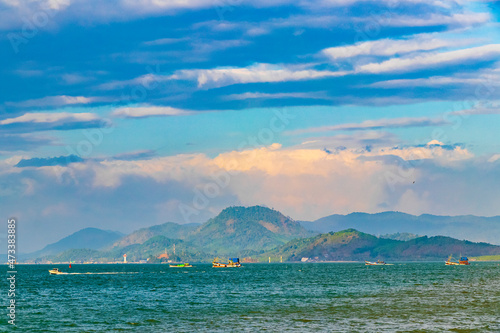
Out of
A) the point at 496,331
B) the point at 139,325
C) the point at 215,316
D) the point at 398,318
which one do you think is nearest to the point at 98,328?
the point at 139,325

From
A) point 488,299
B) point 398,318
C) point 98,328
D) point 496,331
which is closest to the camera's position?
point 496,331

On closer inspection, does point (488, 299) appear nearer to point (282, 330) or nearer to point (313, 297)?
point (313, 297)

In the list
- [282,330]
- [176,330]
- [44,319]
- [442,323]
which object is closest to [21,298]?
[44,319]

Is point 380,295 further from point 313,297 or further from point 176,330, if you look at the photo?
point 176,330

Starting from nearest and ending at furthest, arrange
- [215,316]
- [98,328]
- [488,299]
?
[98,328], [215,316], [488,299]

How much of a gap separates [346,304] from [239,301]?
90.3ft

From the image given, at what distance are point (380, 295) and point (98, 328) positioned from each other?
87965 mm

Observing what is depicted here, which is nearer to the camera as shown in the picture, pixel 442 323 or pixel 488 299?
pixel 442 323

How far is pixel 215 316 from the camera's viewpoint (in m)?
122

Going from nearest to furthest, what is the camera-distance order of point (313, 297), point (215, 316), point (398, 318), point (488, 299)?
point (398, 318)
point (215, 316)
point (488, 299)
point (313, 297)

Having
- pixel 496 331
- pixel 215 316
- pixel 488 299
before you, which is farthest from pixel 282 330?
pixel 488 299

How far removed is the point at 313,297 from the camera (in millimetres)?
166000

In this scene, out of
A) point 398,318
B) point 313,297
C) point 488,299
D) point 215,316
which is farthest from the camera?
point 313,297

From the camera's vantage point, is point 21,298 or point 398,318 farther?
point 21,298
